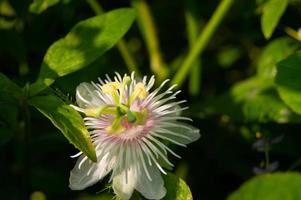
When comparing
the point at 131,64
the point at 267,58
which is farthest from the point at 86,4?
the point at 267,58

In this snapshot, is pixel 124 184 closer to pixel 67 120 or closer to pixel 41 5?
pixel 67 120

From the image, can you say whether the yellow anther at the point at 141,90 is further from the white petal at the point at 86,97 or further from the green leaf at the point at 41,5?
the green leaf at the point at 41,5

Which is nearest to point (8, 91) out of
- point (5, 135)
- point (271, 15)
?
point (5, 135)

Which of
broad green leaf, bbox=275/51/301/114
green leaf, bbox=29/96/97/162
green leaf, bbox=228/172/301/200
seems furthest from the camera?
broad green leaf, bbox=275/51/301/114

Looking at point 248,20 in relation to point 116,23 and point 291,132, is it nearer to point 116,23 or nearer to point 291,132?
point 291,132

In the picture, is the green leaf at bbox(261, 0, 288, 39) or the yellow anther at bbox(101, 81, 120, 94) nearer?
the yellow anther at bbox(101, 81, 120, 94)

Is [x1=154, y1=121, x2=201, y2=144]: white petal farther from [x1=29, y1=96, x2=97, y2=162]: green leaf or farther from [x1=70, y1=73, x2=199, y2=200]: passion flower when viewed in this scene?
[x1=29, y1=96, x2=97, y2=162]: green leaf

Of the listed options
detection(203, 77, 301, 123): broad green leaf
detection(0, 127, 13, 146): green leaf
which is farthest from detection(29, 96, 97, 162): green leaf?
detection(203, 77, 301, 123): broad green leaf

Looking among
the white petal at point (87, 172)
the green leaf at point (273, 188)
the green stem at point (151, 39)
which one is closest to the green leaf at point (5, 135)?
the white petal at point (87, 172)
